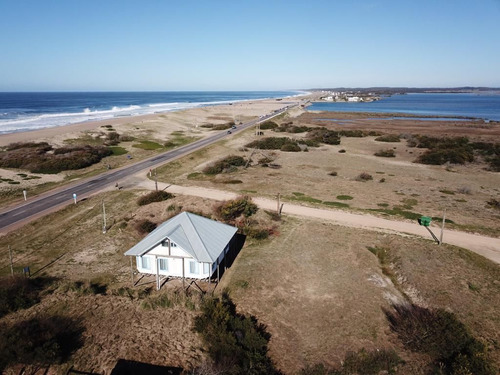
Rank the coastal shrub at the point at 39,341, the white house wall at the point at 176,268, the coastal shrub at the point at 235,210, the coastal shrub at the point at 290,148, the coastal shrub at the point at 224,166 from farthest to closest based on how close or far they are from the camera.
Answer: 1. the coastal shrub at the point at 290,148
2. the coastal shrub at the point at 224,166
3. the coastal shrub at the point at 235,210
4. the white house wall at the point at 176,268
5. the coastal shrub at the point at 39,341

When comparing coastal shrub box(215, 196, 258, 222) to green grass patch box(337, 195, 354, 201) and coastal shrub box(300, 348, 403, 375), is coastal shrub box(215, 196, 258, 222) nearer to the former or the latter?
green grass patch box(337, 195, 354, 201)

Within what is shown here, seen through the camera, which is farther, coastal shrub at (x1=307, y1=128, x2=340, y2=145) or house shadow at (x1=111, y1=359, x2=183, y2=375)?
coastal shrub at (x1=307, y1=128, x2=340, y2=145)

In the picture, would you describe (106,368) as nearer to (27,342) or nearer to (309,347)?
(27,342)

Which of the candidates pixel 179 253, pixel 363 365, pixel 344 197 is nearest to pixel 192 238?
pixel 179 253

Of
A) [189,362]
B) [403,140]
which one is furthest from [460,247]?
[403,140]

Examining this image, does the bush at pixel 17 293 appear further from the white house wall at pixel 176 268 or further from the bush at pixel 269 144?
the bush at pixel 269 144

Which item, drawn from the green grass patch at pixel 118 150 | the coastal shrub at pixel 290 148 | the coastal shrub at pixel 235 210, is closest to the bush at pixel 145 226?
the coastal shrub at pixel 235 210

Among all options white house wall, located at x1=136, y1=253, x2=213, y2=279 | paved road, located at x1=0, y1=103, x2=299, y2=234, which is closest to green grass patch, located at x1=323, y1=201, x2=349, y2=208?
white house wall, located at x1=136, y1=253, x2=213, y2=279
